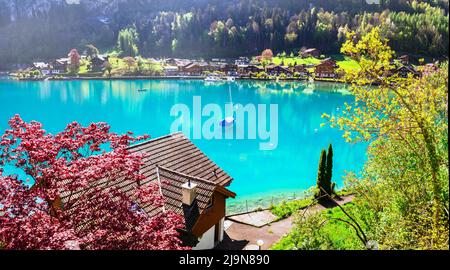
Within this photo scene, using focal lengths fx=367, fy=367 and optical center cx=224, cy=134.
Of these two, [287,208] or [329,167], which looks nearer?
[287,208]

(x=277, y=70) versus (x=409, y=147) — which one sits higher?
(x=409, y=147)

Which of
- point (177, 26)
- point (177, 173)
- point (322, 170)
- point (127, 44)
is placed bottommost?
point (322, 170)

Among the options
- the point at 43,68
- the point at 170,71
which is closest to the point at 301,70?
the point at 170,71

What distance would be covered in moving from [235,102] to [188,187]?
128 ft

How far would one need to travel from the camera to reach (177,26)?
329ft

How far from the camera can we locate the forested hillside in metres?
84.0

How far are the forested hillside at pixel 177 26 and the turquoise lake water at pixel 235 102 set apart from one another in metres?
23.4

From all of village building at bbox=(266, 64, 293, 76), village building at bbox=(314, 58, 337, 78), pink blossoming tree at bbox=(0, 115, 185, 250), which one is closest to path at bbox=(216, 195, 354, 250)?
pink blossoming tree at bbox=(0, 115, 185, 250)

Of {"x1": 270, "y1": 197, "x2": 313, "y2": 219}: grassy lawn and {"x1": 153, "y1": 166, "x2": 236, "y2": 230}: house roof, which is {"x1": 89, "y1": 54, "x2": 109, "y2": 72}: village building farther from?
{"x1": 153, "y1": 166, "x2": 236, "y2": 230}: house roof

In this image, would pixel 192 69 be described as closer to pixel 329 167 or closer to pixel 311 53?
pixel 311 53

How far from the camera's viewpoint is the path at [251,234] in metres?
10.6

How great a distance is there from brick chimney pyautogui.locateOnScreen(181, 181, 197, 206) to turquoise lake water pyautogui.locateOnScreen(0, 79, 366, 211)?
4466 mm

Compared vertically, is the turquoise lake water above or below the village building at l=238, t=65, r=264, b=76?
below

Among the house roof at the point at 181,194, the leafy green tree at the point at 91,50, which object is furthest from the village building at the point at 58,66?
the house roof at the point at 181,194
